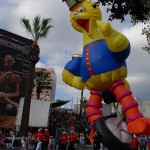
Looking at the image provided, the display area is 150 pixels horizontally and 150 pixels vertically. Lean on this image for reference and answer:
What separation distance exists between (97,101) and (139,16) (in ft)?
9.25

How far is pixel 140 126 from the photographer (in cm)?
962

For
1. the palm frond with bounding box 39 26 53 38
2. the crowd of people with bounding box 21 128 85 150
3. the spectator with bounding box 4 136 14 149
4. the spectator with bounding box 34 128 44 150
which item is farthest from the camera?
the palm frond with bounding box 39 26 53 38

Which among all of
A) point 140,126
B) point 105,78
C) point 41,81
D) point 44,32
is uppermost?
point 41,81

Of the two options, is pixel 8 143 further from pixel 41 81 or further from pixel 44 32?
pixel 41 81

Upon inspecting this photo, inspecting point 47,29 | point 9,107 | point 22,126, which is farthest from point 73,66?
point 9,107

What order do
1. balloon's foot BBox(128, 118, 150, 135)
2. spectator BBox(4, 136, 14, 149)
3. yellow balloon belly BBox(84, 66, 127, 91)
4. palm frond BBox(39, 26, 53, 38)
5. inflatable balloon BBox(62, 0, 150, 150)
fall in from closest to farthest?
balloon's foot BBox(128, 118, 150, 135) < inflatable balloon BBox(62, 0, 150, 150) < yellow balloon belly BBox(84, 66, 127, 91) < spectator BBox(4, 136, 14, 149) < palm frond BBox(39, 26, 53, 38)

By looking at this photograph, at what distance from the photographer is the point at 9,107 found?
4475 centimetres

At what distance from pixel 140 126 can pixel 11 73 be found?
37.0 meters

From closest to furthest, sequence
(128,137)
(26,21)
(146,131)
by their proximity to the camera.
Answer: (146,131), (128,137), (26,21)

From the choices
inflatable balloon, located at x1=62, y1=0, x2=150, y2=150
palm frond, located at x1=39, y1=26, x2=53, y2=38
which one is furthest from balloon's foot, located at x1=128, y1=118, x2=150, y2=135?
palm frond, located at x1=39, y1=26, x2=53, y2=38

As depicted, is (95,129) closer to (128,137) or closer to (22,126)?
(128,137)

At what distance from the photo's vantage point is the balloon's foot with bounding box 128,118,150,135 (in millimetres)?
9594

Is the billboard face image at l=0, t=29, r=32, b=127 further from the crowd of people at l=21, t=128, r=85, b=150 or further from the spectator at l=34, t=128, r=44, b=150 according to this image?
the spectator at l=34, t=128, r=44, b=150

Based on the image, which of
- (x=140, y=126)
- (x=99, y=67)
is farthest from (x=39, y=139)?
(x=140, y=126)
